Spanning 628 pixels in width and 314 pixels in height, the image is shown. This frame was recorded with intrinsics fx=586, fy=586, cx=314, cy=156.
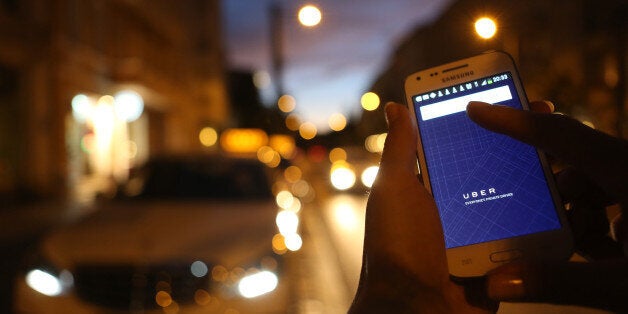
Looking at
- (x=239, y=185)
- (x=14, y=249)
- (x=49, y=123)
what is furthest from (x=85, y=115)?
(x=239, y=185)

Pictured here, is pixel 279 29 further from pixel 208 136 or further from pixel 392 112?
pixel 208 136

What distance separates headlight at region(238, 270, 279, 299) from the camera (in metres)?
4.52

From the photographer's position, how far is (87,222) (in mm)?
5629

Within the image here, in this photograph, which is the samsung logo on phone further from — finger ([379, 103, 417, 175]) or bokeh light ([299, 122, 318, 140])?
bokeh light ([299, 122, 318, 140])

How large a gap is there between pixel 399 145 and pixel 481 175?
40cm

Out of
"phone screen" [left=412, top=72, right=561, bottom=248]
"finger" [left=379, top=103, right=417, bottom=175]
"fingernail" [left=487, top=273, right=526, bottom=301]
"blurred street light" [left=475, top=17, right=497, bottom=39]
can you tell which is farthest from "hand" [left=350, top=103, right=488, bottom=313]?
"blurred street light" [left=475, top=17, right=497, bottom=39]

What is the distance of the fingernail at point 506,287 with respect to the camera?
1.45 m

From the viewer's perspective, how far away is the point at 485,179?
1.88 meters

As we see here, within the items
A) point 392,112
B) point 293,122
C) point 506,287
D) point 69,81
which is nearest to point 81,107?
point 69,81

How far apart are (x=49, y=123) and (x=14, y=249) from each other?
23.4 feet

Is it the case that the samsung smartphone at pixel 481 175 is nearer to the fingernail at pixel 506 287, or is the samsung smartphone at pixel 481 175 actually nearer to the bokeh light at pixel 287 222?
the fingernail at pixel 506 287

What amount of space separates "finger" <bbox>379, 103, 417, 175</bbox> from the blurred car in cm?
309

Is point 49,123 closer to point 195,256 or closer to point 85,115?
point 85,115

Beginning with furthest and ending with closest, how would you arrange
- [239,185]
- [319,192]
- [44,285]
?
[319,192] → [239,185] → [44,285]
